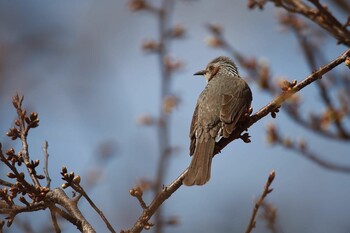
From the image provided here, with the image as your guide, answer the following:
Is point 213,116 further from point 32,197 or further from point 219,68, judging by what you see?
point 32,197

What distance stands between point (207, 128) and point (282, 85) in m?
1.80

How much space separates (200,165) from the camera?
4918 millimetres

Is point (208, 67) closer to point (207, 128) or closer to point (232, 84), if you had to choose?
point (232, 84)

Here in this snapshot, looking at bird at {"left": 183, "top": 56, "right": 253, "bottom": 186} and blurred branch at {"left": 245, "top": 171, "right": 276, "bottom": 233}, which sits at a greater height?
bird at {"left": 183, "top": 56, "right": 253, "bottom": 186}

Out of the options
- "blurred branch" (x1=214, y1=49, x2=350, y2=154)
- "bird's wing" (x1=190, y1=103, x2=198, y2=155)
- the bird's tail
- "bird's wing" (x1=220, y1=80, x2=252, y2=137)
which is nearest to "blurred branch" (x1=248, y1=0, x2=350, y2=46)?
"blurred branch" (x1=214, y1=49, x2=350, y2=154)

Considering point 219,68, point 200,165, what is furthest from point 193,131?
point 219,68

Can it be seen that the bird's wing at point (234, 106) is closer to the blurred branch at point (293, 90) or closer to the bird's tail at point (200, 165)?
the blurred branch at point (293, 90)

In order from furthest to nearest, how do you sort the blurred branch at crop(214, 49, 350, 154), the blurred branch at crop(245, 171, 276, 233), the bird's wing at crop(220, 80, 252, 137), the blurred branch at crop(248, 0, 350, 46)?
the bird's wing at crop(220, 80, 252, 137) → the blurred branch at crop(214, 49, 350, 154) → the blurred branch at crop(248, 0, 350, 46) → the blurred branch at crop(245, 171, 276, 233)

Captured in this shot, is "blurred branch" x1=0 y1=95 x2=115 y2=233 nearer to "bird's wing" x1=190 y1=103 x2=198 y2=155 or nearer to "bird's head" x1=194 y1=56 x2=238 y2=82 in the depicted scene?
"bird's wing" x1=190 y1=103 x2=198 y2=155

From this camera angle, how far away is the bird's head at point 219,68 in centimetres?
766

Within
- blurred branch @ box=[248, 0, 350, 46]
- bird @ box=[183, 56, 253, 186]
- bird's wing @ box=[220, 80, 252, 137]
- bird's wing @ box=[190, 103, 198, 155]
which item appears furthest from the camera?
bird's wing @ box=[190, 103, 198, 155]

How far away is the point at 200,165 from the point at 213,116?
111cm

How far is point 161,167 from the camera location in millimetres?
4910

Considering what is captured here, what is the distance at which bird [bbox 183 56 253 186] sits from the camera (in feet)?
16.7
